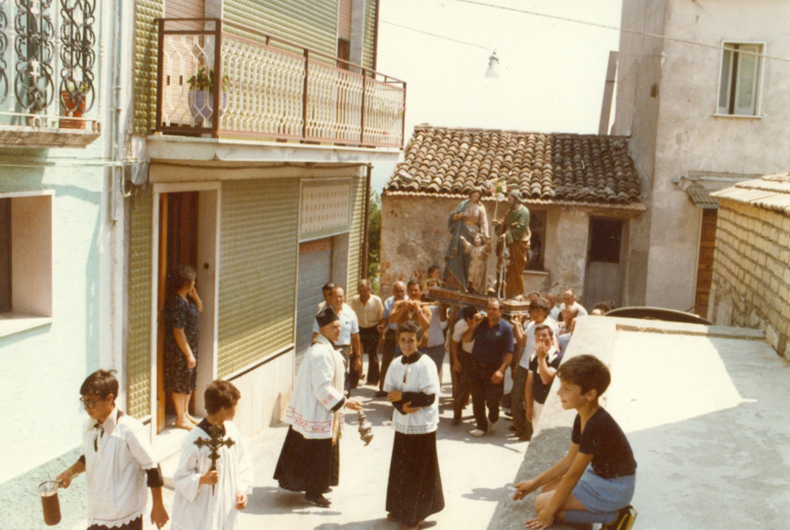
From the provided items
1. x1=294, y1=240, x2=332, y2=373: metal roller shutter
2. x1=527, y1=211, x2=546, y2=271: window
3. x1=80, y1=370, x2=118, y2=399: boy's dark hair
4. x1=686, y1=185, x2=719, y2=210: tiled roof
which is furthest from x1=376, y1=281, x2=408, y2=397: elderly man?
x1=686, y1=185, x2=719, y2=210: tiled roof

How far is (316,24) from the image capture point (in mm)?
13102

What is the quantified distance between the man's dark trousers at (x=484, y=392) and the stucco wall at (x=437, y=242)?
25.1 feet

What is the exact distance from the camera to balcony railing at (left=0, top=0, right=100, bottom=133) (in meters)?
6.34

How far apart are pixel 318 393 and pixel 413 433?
0.93m

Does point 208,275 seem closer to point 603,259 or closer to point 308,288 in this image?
point 308,288

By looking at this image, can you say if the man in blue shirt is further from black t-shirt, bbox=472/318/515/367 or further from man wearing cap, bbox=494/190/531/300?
man wearing cap, bbox=494/190/531/300

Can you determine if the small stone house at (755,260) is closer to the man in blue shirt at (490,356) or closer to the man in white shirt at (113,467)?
the man in blue shirt at (490,356)

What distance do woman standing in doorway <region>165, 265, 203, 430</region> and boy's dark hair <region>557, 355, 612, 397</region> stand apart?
5.62 m

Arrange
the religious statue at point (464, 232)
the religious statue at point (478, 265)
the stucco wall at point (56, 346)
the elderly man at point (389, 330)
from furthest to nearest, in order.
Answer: the religious statue at point (464, 232), the religious statue at point (478, 265), the elderly man at point (389, 330), the stucco wall at point (56, 346)

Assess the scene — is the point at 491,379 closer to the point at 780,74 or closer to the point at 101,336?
the point at 101,336

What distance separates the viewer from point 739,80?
1816cm

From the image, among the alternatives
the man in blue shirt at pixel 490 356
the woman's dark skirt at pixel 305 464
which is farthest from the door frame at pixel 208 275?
the man in blue shirt at pixel 490 356

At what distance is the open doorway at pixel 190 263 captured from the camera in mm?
9359

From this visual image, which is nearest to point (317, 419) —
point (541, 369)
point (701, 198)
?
point (541, 369)
